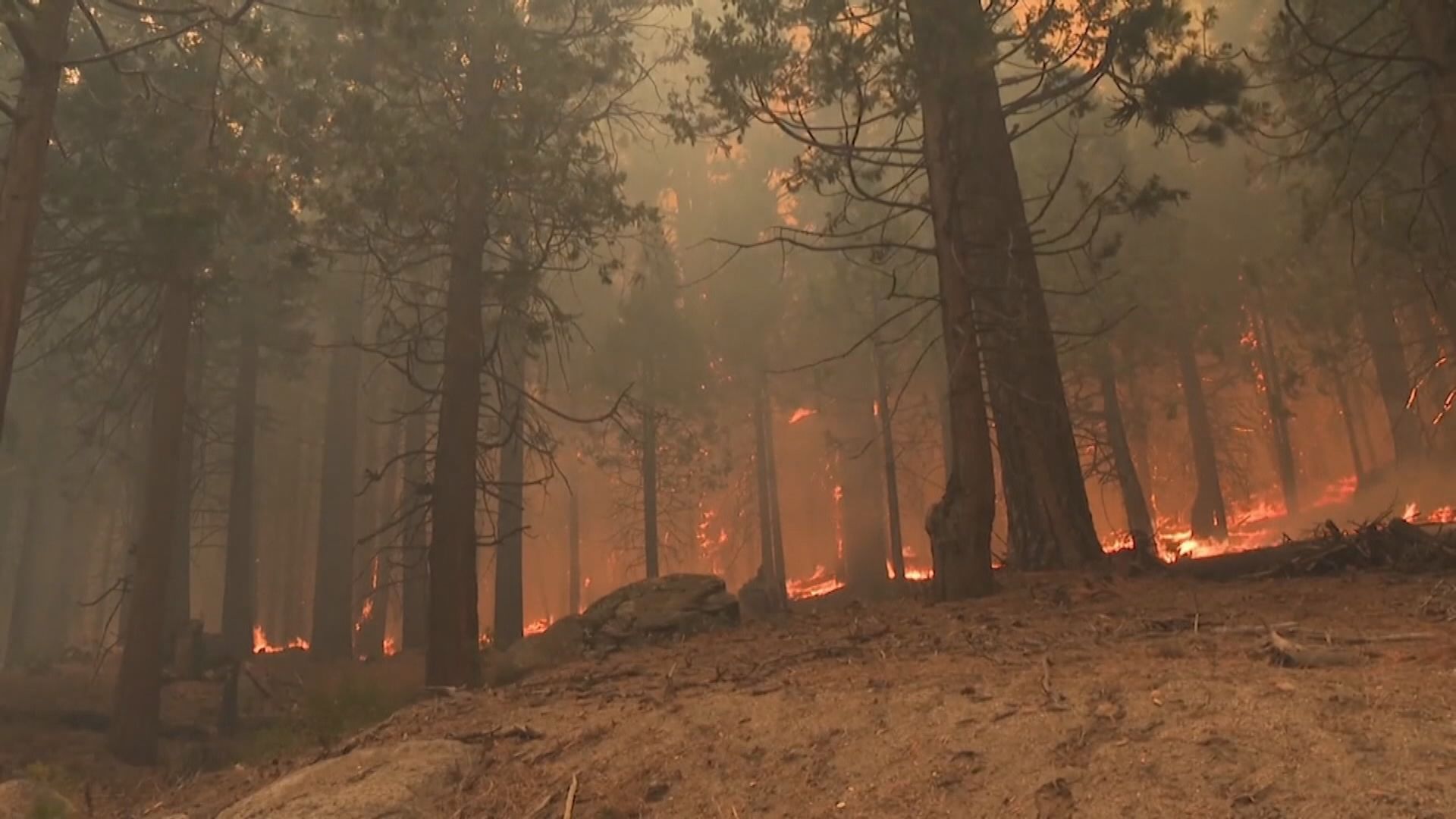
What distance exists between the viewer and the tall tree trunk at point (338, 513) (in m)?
17.6

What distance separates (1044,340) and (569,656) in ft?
16.4

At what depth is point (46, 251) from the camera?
10.7 metres

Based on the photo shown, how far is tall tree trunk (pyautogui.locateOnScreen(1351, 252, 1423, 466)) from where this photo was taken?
61.2 feet

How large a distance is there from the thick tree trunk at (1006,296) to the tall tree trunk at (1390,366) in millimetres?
14018

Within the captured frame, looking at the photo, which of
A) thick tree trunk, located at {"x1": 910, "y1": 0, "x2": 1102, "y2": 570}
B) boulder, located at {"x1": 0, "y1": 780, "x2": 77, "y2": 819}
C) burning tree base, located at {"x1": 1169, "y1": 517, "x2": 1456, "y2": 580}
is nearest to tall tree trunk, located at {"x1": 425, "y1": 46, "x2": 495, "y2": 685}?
boulder, located at {"x1": 0, "y1": 780, "x2": 77, "y2": 819}

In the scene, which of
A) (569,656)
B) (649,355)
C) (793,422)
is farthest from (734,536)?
(569,656)

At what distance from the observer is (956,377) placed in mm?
6242

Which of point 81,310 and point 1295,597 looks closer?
point 1295,597

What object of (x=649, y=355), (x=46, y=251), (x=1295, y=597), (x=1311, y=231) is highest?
(x=649, y=355)

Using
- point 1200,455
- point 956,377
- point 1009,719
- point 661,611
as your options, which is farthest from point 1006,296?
point 1200,455

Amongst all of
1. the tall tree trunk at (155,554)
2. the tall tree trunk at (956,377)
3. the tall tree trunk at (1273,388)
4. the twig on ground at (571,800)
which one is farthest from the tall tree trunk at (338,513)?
the tall tree trunk at (1273,388)

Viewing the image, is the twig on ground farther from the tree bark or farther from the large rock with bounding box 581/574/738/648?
the tree bark

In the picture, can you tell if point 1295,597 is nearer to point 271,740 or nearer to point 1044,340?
point 1044,340

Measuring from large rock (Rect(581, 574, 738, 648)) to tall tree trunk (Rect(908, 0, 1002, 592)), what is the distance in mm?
2145
